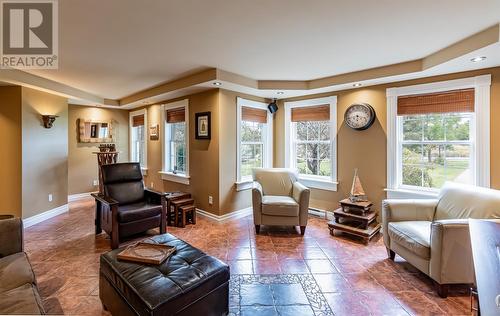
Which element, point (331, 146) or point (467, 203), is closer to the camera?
point (467, 203)

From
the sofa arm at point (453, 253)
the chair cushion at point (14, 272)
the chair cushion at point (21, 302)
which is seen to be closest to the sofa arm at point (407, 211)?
the sofa arm at point (453, 253)

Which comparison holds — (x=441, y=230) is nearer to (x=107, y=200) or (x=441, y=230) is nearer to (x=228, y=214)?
(x=228, y=214)

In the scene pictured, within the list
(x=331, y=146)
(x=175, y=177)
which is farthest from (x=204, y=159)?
(x=331, y=146)

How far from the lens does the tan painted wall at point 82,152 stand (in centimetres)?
549

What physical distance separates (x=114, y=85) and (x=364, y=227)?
4.73 m

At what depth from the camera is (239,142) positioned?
4242 mm

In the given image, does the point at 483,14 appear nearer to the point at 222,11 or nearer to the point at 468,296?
the point at 222,11

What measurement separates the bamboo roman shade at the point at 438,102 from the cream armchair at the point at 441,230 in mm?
1044

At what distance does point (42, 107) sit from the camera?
4047 millimetres

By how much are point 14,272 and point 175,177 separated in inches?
131

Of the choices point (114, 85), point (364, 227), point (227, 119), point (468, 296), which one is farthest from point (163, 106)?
point (468, 296)

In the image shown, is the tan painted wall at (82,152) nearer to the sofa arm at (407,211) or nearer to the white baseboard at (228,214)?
the white baseboard at (228,214)
